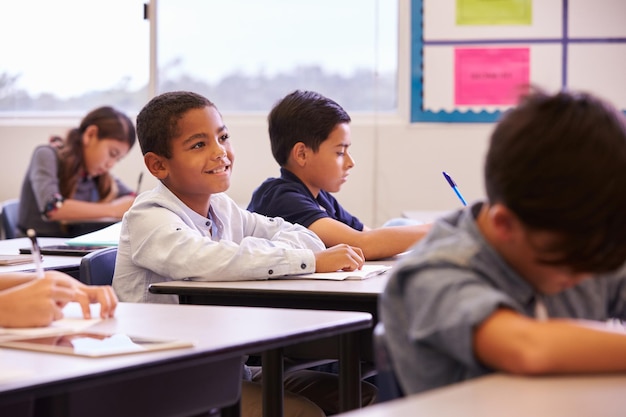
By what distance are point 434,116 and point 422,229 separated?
7.84ft

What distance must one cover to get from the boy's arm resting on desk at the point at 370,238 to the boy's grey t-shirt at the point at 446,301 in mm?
1462

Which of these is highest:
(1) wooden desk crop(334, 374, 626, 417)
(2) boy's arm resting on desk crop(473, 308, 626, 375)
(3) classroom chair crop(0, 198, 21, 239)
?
(2) boy's arm resting on desk crop(473, 308, 626, 375)

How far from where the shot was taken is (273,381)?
180cm

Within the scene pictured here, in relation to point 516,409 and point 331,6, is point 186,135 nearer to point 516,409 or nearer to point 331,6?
point 516,409

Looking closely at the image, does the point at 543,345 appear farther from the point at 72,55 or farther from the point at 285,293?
the point at 72,55

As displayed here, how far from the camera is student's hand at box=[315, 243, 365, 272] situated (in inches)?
86.4

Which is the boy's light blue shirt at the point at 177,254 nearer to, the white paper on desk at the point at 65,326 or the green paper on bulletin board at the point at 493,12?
the white paper on desk at the point at 65,326

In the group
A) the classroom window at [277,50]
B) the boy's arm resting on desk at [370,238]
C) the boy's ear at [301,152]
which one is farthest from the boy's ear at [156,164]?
the classroom window at [277,50]

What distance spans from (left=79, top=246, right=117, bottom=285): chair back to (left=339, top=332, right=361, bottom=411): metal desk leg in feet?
1.96

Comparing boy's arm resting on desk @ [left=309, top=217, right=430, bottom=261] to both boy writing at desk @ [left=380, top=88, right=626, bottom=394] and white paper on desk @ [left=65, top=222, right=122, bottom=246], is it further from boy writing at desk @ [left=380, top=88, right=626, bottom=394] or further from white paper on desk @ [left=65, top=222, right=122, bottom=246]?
boy writing at desk @ [left=380, top=88, right=626, bottom=394]

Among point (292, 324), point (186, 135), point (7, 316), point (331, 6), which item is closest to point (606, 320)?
point (292, 324)

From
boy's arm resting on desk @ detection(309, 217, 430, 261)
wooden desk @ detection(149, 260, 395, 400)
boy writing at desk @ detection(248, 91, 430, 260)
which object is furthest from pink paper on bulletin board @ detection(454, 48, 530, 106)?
wooden desk @ detection(149, 260, 395, 400)

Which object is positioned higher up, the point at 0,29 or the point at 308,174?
the point at 0,29

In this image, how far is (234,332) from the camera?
4.58 ft
